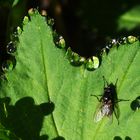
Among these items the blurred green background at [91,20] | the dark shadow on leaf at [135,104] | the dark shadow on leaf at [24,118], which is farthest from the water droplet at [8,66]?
the blurred green background at [91,20]

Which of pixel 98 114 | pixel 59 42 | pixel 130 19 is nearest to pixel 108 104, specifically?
pixel 98 114

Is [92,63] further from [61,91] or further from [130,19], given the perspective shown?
[130,19]

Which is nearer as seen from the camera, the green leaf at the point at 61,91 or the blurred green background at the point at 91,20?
the green leaf at the point at 61,91

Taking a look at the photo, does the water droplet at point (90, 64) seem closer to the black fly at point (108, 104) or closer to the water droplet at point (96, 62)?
the water droplet at point (96, 62)

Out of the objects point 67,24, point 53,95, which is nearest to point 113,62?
point 53,95

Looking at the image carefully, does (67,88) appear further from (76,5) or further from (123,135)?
(76,5)

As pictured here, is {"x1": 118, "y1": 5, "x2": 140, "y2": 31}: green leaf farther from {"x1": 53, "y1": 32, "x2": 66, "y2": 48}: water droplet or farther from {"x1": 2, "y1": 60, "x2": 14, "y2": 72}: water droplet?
{"x1": 2, "y1": 60, "x2": 14, "y2": 72}: water droplet
